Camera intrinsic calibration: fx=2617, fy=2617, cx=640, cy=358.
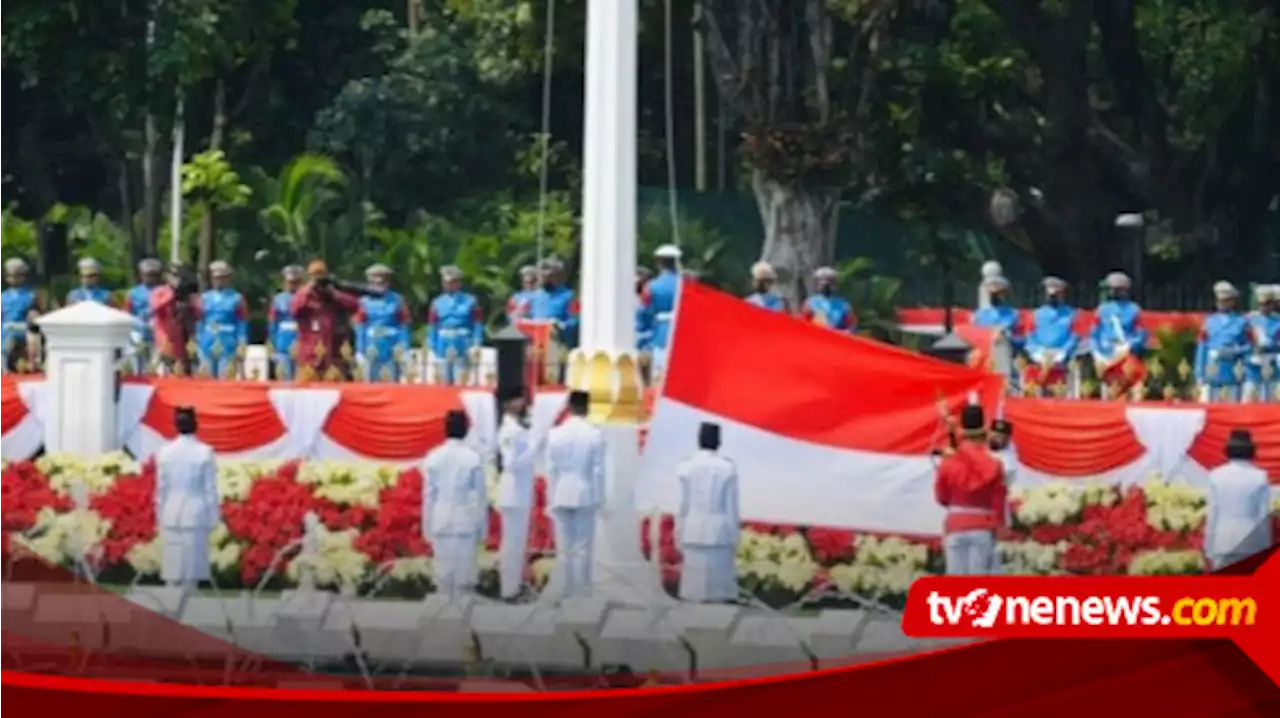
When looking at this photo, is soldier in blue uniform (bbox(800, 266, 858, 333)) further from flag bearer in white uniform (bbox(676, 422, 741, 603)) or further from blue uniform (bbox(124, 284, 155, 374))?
flag bearer in white uniform (bbox(676, 422, 741, 603))

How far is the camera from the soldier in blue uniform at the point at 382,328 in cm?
1688

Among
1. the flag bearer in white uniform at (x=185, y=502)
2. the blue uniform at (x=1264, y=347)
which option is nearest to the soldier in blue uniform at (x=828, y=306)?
the blue uniform at (x=1264, y=347)

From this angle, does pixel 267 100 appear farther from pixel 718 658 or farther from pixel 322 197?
pixel 718 658

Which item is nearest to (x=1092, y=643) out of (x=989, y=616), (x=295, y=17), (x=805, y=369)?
(x=989, y=616)

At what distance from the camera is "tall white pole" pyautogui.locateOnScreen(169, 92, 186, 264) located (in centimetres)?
1828

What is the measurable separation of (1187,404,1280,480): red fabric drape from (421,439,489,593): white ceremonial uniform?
→ 3.40 meters

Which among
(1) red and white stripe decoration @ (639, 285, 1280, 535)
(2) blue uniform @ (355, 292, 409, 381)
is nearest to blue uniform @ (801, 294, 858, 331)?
(2) blue uniform @ (355, 292, 409, 381)

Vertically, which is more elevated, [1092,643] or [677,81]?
[677,81]

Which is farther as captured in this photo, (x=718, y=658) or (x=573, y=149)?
(x=573, y=149)

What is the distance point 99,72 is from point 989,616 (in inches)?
359

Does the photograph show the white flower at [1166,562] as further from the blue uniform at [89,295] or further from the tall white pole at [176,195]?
the tall white pole at [176,195]

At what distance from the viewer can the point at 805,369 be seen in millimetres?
8680

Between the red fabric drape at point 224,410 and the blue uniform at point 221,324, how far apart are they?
133 inches

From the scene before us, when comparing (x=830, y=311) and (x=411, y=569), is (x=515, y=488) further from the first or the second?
(x=830, y=311)
